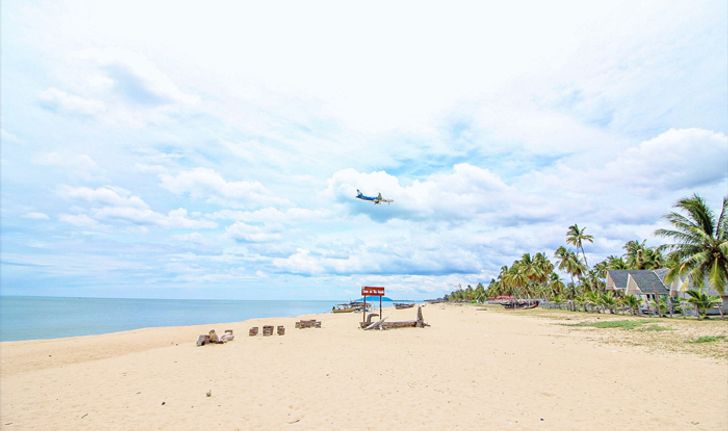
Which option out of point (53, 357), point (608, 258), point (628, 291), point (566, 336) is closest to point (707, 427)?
point (566, 336)

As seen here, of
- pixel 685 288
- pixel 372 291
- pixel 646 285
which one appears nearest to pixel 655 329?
pixel 372 291

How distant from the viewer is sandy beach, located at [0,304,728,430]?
319 inches

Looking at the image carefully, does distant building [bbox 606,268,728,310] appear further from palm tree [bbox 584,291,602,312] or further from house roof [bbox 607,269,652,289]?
palm tree [bbox 584,291,602,312]

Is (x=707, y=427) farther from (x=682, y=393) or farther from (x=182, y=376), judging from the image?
(x=182, y=376)

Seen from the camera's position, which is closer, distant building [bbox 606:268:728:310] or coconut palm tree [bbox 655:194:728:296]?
coconut palm tree [bbox 655:194:728:296]

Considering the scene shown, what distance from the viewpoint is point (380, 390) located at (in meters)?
10.2

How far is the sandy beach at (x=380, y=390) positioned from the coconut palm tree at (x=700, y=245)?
12270 millimetres

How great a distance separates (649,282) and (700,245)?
3215 centimetres

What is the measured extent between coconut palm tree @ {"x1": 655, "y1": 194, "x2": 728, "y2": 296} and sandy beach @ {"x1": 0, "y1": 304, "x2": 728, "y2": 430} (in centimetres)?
Result: 1227

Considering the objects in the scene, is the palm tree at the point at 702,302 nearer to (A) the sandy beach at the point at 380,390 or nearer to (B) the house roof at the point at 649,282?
(A) the sandy beach at the point at 380,390

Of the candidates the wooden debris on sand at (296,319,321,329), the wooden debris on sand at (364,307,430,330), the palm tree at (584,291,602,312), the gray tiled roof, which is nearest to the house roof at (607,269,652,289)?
the gray tiled roof

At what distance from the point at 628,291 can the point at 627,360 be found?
49.7 meters

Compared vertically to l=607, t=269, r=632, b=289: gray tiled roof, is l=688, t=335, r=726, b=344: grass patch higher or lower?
lower

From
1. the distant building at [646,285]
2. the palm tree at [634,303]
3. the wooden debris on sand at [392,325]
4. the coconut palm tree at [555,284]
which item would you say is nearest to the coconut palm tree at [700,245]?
the palm tree at [634,303]
